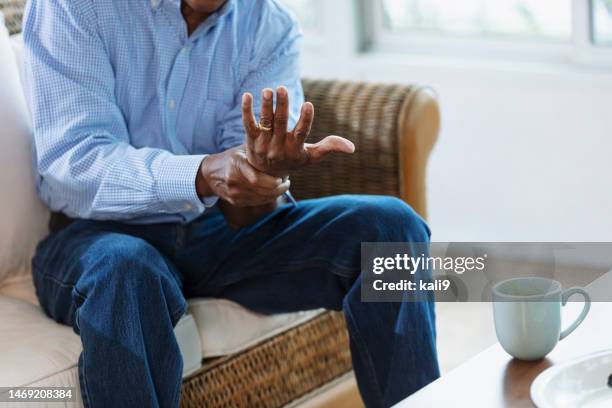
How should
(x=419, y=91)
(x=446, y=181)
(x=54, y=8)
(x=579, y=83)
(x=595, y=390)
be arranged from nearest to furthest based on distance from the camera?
(x=595, y=390) < (x=54, y=8) < (x=419, y=91) < (x=579, y=83) < (x=446, y=181)

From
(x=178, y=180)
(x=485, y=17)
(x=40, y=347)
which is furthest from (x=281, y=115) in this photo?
(x=485, y=17)

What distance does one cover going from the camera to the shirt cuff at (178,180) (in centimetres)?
159

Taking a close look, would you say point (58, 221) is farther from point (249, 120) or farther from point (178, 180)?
point (249, 120)

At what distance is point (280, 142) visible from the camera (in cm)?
146

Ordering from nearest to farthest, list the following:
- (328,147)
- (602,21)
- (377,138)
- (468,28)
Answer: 1. (328,147)
2. (377,138)
3. (602,21)
4. (468,28)

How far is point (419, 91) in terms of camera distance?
195 cm

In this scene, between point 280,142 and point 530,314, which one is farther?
point 280,142

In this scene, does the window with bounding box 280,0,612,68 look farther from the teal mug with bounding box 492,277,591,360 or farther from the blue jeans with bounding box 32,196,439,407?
the teal mug with bounding box 492,277,591,360

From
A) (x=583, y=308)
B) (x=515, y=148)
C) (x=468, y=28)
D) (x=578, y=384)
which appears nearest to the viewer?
(x=578, y=384)

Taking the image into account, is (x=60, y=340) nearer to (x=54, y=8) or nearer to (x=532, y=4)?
(x=54, y=8)

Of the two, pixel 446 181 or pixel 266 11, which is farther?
pixel 446 181

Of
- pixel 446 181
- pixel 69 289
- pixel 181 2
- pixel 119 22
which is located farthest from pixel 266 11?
pixel 446 181

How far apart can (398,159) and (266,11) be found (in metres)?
0.35

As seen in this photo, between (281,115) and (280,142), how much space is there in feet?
0.17
